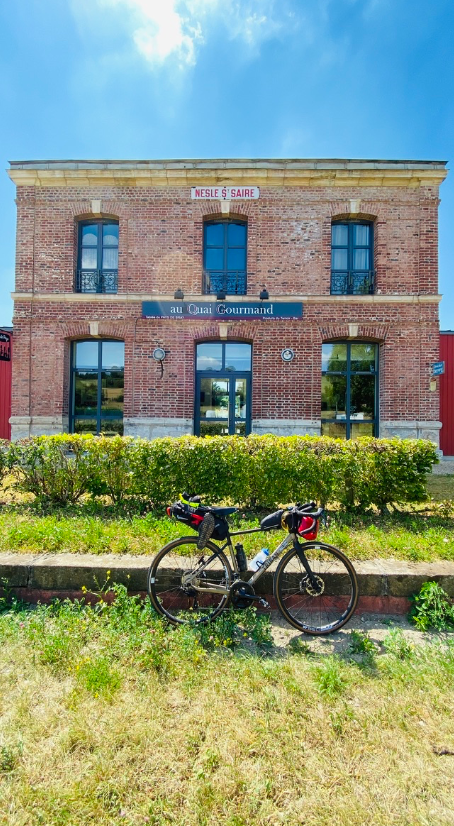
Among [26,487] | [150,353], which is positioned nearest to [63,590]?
[26,487]

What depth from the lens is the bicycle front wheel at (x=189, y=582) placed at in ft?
9.61

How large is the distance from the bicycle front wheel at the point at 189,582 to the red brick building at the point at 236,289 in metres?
7.46

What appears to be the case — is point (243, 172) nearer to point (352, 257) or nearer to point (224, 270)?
point (224, 270)

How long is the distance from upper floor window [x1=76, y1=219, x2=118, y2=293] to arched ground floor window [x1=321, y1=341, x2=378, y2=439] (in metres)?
6.54

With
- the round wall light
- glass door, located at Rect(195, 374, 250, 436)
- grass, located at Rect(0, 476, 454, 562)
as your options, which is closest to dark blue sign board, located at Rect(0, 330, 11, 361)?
glass door, located at Rect(195, 374, 250, 436)

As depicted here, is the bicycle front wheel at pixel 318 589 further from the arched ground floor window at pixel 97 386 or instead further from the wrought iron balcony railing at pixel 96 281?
Result: the wrought iron balcony railing at pixel 96 281

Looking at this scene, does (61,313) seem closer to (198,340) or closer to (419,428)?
(198,340)

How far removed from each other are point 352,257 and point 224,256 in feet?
12.0

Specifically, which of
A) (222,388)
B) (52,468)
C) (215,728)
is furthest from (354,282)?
(215,728)

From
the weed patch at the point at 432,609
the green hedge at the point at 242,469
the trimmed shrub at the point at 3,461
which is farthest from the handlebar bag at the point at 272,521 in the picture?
the trimmed shrub at the point at 3,461

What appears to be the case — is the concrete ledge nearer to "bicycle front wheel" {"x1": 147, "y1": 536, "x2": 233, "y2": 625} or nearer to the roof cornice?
"bicycle front wheel" {"x1": 147, "y1": 536, "x2": 233, "y2": 625}

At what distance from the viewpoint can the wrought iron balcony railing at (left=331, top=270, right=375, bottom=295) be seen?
427 inches

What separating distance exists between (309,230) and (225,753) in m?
11.2

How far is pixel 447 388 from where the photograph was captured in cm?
1198
